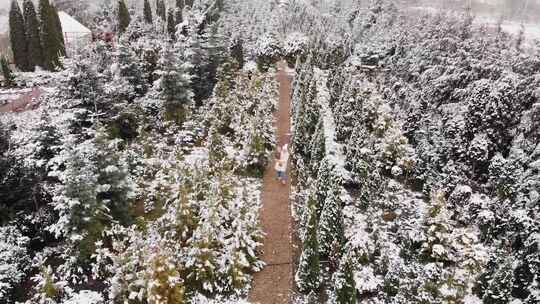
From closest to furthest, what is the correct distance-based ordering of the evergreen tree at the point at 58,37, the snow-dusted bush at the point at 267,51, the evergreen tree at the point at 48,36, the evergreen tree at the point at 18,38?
the evergreen tree at the point at 48,36 < the evergreen tree at the point at 18,38 < the evergreen tree at the point at 58,37 < the snow-dusted bush at the point at 267,51

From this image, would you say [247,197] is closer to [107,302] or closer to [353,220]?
[353,220]

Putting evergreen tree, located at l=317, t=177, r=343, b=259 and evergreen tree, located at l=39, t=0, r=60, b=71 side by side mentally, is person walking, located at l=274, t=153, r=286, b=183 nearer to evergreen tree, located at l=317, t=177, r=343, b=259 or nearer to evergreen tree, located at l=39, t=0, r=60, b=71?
evergreen tree, located at l=317, t=177, r=343, b=259

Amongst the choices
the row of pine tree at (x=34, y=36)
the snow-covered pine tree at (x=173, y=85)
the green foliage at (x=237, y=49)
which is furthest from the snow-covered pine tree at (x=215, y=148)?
the row of pine tree at (x=34, y=36)

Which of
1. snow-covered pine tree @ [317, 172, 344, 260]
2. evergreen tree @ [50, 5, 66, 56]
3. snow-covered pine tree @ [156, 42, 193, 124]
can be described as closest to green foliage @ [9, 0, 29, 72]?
evergreen tree @ [50, 5, 66, 56]

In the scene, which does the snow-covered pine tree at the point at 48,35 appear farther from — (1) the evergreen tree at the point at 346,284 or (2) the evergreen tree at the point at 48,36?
(1) the evergreen tree at the point at 346,284

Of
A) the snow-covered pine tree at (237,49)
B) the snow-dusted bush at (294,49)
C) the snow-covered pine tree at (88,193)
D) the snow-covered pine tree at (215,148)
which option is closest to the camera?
the snow-covered pine tree at (88,193)

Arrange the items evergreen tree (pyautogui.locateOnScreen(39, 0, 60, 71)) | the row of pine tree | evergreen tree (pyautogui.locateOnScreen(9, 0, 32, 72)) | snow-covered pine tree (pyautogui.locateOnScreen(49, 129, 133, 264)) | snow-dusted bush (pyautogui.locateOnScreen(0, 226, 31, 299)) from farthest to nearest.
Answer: evergreen tree (pyautogui.locateOnScreen(9, 0, 32, 72)), the row of pine tree, evergreen tree (pyautogui.locateOnScreen(39, 0, 60, 71)), snow-covered pine tree (pyautogui.locateOnScreen(49, 129, 133, 264)), snow-dusted bush (pyautogui.locateOnScreen(0, 226, 31, 299))

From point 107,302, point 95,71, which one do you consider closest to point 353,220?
point 107,302
